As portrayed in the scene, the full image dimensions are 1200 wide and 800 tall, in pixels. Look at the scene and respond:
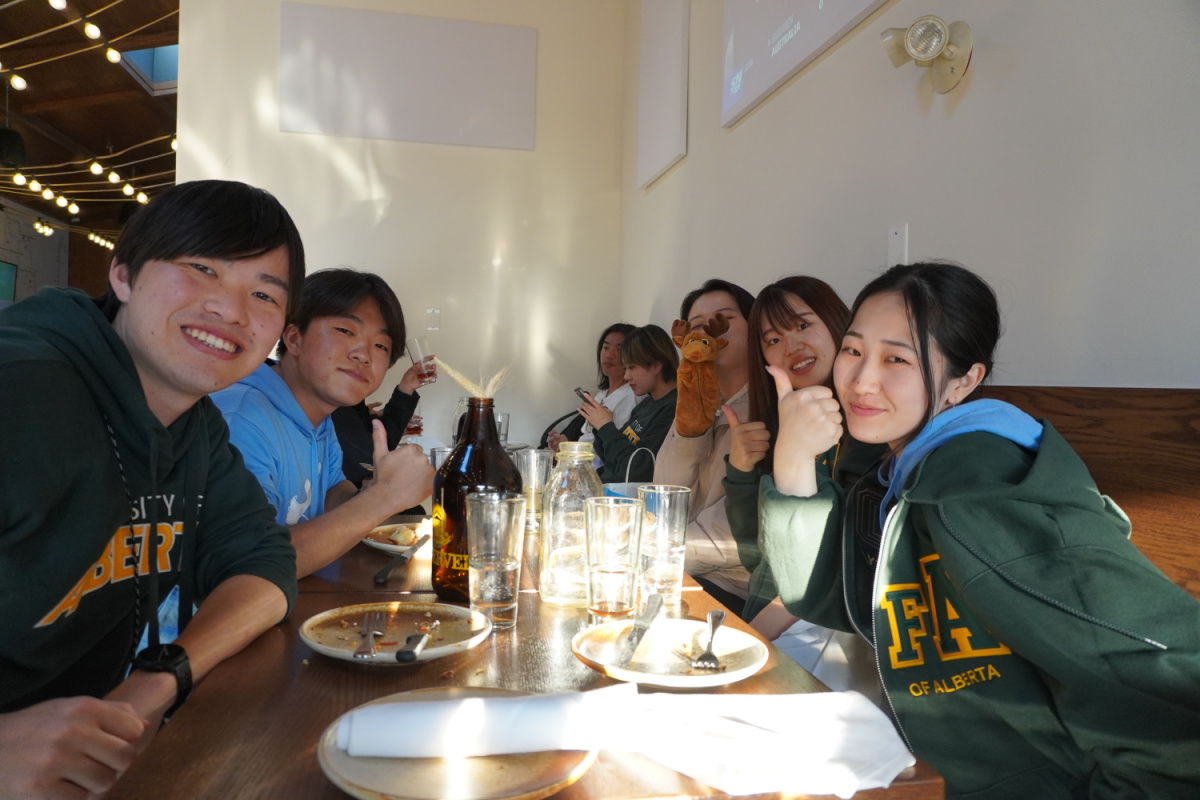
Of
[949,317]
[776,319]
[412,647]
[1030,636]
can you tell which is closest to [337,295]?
[776,319]

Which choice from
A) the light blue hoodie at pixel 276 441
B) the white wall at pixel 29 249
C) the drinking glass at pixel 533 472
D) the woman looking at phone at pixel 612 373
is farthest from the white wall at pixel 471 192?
the white wall at pixel 29 249

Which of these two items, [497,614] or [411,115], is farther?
[411,115]

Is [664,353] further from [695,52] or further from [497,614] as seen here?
[497,614]

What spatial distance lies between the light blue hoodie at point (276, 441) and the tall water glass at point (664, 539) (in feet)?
2.46

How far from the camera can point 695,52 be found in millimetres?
3656

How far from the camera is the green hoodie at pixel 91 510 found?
2.93 ft

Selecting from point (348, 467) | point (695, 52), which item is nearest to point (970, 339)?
point (348, 467)

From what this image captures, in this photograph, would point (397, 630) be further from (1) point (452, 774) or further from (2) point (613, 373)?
(2) point (613, 373)

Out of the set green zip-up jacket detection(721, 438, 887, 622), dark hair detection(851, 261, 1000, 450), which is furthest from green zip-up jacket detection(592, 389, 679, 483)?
dark hair detection(851, 261, 1000, 450)

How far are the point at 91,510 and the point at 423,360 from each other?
293cm

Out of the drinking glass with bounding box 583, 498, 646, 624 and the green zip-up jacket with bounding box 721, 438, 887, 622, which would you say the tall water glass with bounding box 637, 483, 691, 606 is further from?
the green zip-up jacket with bounding box 721, 438, 887, 622

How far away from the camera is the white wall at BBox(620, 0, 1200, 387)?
4.29 feet

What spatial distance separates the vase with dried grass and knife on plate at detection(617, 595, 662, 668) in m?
0.32

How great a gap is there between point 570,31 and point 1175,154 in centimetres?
443
